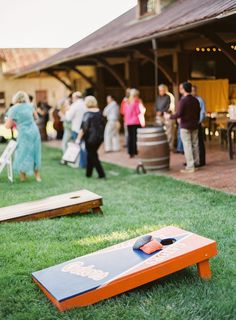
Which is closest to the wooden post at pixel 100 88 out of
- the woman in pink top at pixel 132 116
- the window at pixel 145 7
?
the window at pixel 145 7

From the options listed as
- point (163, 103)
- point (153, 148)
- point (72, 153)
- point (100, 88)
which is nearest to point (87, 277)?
point (153, 148)

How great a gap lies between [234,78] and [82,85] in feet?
26.4

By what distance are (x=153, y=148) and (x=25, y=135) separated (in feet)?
7.88

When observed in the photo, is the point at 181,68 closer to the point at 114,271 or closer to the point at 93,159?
the point at 93,159

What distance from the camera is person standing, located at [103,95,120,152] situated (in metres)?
13.5

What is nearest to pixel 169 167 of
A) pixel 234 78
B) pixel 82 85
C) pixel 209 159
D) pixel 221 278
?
pixel 209 159

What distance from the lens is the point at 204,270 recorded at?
393 centimetres

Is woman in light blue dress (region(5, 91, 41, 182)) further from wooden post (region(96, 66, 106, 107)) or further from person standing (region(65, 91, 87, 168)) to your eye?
wooden post (region(96, 66, 106, 107))

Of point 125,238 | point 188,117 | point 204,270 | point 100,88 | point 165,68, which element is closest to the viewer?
point 204,270

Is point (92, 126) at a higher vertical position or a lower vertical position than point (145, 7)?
lower

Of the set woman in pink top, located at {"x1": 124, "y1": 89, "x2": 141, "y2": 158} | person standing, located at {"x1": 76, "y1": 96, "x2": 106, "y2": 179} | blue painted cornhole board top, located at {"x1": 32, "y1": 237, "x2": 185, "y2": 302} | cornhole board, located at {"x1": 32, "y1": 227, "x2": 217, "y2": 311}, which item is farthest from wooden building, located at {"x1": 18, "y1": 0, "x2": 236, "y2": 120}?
blue painted cornhole board top, located at {"x1": 32, "y1": 237, "x2": 185, "y2": 302}

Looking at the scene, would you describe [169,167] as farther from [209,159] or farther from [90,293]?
[90,293]

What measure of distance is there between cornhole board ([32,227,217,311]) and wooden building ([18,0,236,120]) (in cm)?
458

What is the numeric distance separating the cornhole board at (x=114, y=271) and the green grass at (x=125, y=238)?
10 centimetres
